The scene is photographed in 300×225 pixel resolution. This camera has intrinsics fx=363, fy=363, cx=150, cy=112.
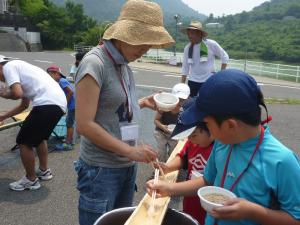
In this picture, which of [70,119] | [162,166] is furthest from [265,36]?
[162,166]

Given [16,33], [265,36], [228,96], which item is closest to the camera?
[228,96]

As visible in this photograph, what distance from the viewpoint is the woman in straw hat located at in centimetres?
181

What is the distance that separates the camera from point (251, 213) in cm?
134

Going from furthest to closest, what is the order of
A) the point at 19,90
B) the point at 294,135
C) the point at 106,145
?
1. the point at 294,135
2. the point at 19,90
3. the point at 106,145

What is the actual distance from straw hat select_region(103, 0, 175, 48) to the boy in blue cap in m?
0.57

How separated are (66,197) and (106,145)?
2.47m

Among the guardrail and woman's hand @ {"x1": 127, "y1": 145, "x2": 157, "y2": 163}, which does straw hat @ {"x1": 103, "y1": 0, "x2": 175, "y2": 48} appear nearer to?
woman's hand @ {"x1": 127, "y1": 145, "x2": 157, "y2": 163}

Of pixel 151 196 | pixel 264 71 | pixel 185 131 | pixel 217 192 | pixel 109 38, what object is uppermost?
pixel 109 38

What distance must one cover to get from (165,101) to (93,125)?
3.15 ft

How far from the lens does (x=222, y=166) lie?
1.58m

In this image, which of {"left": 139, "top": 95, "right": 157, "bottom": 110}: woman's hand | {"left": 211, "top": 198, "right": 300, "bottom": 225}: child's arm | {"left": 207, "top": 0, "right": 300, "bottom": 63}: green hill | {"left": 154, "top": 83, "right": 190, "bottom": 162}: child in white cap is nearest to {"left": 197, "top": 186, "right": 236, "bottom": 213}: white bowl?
{"left": 211, "top": 198, "right": 300, "bottom": 225}: child's arm

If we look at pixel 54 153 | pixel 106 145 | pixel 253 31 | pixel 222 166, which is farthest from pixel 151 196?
pixel 253 31

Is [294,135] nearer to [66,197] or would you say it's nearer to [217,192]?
[66,197]

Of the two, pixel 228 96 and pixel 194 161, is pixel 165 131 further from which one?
pixel 228 96
